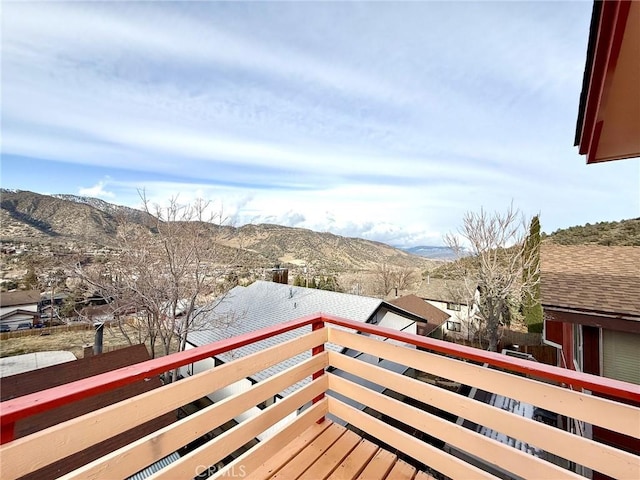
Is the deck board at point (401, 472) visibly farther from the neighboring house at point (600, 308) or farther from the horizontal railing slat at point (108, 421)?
the neighboring house at point (600, 308)

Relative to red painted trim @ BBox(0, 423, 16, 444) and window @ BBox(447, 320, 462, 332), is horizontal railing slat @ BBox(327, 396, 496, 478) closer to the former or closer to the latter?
red painted trim @ BBox(0, 423, 16, 444)

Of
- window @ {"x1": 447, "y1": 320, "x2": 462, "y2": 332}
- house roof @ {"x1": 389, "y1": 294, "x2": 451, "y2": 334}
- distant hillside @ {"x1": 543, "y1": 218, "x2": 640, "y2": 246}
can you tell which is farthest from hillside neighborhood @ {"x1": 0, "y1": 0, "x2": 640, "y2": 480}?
window @ {"x1": 447, "y1": 320, "x2": 462, "y2": 332}

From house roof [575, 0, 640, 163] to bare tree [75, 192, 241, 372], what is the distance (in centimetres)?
1071

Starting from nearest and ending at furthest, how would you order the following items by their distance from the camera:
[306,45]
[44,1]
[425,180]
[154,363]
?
[154,363], [44,1], [306,45], [425,180]

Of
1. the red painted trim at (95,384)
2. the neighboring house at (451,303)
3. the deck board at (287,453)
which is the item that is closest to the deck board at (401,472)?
the deck board at (287,453)

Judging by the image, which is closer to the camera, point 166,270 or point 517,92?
point 517,92

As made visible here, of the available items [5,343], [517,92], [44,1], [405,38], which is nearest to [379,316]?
[517,92]

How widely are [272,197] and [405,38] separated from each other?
31216 mm

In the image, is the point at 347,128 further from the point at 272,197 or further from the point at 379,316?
the point at 272,197

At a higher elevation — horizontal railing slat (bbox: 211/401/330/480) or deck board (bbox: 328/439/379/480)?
horizontal railing slat (bbox: 211/401/330/480)

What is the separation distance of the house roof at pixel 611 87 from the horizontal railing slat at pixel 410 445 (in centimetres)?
219

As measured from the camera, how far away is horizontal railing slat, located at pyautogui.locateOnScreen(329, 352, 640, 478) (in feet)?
3.89

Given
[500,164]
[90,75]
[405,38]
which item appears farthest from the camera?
[500,164]

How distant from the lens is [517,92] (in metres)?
7.62
